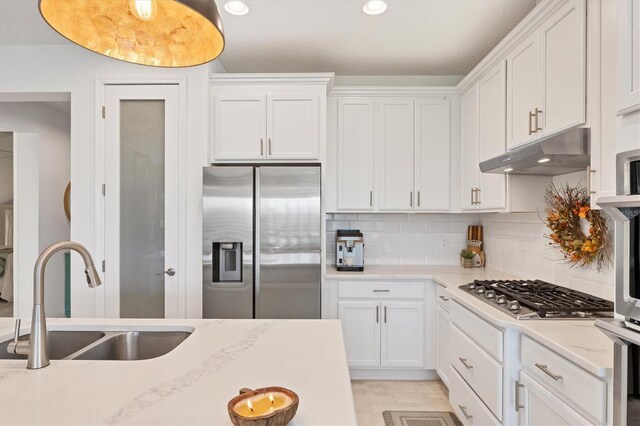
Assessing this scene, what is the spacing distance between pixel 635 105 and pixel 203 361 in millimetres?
1564

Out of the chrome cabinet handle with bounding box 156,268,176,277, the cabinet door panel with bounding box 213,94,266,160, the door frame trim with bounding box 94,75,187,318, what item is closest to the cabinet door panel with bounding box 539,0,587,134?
→ the cabinet door panel with bounding box 213,94,266,160

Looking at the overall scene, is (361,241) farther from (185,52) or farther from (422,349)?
(185,52)

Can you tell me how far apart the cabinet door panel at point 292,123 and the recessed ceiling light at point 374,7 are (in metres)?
0.77

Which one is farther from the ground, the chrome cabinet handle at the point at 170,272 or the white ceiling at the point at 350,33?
the white ceiling at the point at 350,33

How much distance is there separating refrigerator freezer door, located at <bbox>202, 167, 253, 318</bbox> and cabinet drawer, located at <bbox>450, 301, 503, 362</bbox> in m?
1.44

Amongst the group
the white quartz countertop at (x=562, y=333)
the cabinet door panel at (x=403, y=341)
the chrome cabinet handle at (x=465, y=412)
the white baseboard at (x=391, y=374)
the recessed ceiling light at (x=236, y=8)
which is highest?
the recessed ceiling light at (x=236, y=8)

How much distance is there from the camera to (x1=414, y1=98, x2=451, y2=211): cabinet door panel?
3225 millimetres

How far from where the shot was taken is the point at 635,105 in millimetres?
1093

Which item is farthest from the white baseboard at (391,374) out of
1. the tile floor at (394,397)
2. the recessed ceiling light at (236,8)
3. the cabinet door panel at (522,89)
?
the recessed ceiling light at (236,8)

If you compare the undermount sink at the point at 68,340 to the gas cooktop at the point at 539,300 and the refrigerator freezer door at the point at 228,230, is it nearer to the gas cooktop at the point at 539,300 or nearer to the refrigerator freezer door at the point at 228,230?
the refrigerator freezer door at the point at 228,230

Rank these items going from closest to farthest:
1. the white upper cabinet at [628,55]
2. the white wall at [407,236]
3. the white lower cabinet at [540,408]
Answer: the white upper cabinet at [628,55] → the white lower cabinet at [540,408] → the white wall at [407,236]

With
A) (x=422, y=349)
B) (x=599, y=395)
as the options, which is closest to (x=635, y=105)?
(x=599, y=395)

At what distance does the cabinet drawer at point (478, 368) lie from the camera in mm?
1780

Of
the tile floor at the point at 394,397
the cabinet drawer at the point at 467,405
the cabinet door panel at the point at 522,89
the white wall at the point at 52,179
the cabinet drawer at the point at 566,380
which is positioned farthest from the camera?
the white wall at the point at 52,179
